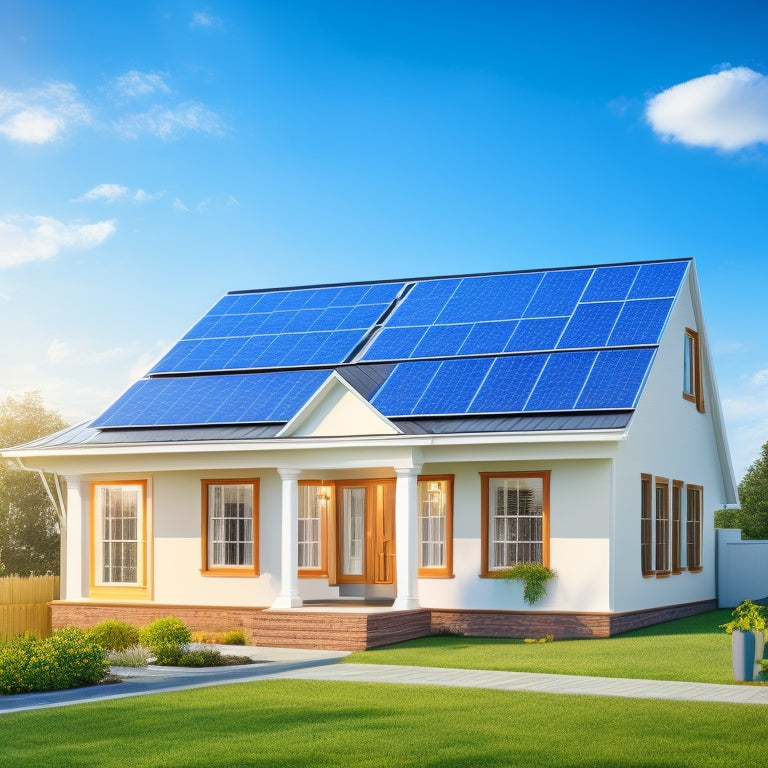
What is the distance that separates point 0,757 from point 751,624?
8.95m

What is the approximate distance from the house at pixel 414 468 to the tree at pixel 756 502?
21.4 m

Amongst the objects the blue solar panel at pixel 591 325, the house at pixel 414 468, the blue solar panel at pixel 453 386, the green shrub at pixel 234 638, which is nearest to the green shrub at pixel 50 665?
the house at pixel 414 468

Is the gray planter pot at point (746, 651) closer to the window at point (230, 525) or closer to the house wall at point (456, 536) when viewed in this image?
the house wall at point (456, 536)

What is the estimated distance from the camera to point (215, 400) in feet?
76.1

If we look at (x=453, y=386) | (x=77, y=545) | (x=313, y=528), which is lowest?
(x=77, y=545)

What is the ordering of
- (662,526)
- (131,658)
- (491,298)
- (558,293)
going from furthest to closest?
(491,298) < (558,293) < (662,526) < (131,658)

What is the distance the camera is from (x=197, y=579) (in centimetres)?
2248

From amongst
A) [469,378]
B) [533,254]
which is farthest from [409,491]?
[533,254]

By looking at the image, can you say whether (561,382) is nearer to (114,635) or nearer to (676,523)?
(676,523)

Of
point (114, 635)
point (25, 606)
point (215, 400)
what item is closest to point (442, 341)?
point (215, 400)

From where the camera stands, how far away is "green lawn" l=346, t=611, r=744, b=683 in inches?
605

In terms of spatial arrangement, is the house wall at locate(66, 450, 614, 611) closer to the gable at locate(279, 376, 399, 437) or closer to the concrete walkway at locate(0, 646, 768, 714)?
the gable at locate(279, 376, 399, 437)

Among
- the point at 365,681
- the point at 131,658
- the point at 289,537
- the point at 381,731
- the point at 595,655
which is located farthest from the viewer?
the point at 289,537

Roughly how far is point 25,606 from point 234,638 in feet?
17.7
